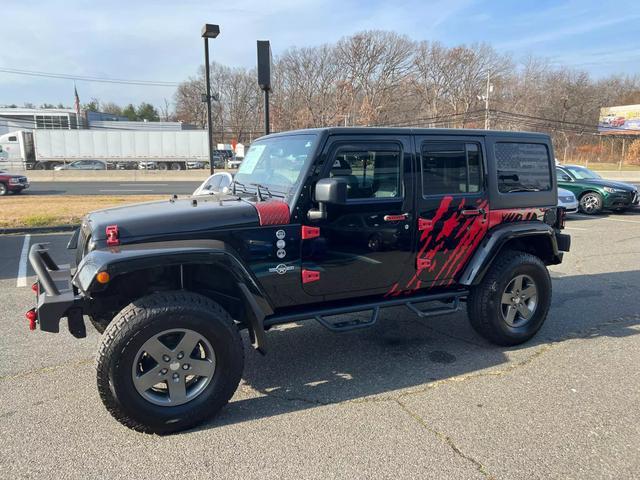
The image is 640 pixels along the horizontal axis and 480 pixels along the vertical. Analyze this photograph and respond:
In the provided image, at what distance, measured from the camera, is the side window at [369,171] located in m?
3.60

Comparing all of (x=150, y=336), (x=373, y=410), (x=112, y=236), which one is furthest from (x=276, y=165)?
(x=373, y=410)

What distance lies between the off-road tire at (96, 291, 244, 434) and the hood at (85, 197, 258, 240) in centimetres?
44

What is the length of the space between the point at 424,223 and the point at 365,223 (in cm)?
58

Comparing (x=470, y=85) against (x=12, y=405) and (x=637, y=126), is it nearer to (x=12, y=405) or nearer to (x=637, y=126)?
(x=637, y=126)

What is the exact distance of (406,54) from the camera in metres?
67.6

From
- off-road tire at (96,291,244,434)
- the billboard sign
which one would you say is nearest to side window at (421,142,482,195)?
off-road tire at (96,291,244,434)

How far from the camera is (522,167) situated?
450 cm

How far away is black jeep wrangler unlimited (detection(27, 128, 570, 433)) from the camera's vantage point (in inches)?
116

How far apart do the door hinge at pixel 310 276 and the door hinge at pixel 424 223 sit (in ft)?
3.22

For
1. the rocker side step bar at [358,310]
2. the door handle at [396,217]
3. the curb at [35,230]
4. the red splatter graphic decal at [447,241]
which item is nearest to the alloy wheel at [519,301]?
the rocker side step bar at [358,310]

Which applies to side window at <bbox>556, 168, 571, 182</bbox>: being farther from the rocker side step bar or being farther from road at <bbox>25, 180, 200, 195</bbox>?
road at <bbox>25, 180, 200, 195</bbox>

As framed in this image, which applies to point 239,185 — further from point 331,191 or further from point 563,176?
point 563,176

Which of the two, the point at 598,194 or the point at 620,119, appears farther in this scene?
the point at 620,119

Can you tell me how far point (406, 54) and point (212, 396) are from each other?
2815 inches
